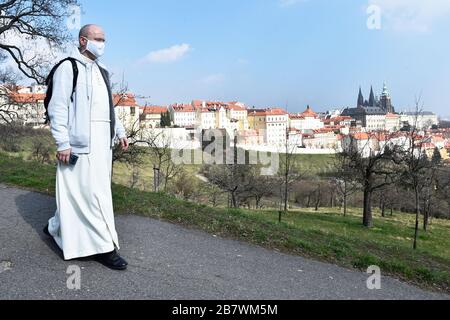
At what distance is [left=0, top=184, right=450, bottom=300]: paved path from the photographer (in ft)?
13.2

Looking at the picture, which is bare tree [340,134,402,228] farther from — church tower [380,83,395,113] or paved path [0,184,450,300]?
church tower [380,83,395,113]

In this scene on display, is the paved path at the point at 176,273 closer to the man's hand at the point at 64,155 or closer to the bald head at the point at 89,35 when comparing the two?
the man's hand at the point at 64,155

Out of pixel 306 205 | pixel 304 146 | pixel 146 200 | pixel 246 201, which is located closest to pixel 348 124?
pixel 304 146

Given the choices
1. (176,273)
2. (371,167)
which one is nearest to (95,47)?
(176,273)

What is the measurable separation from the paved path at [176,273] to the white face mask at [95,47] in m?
2.32

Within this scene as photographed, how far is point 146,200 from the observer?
28.5ft

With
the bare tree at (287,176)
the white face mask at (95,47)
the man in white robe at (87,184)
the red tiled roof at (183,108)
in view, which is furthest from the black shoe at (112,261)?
the red tiled roof at (183,108)

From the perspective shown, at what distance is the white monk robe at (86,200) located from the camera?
15.0 feet

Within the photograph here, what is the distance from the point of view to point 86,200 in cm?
458

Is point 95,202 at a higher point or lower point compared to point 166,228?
higher

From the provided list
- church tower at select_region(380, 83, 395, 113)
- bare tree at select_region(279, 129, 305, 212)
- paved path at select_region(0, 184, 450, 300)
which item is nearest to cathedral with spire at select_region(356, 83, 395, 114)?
church tower at select_region(380, 83, 395, 113)

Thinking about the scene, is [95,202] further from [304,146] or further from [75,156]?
[304,146]

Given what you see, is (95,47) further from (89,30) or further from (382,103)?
(382,103)
